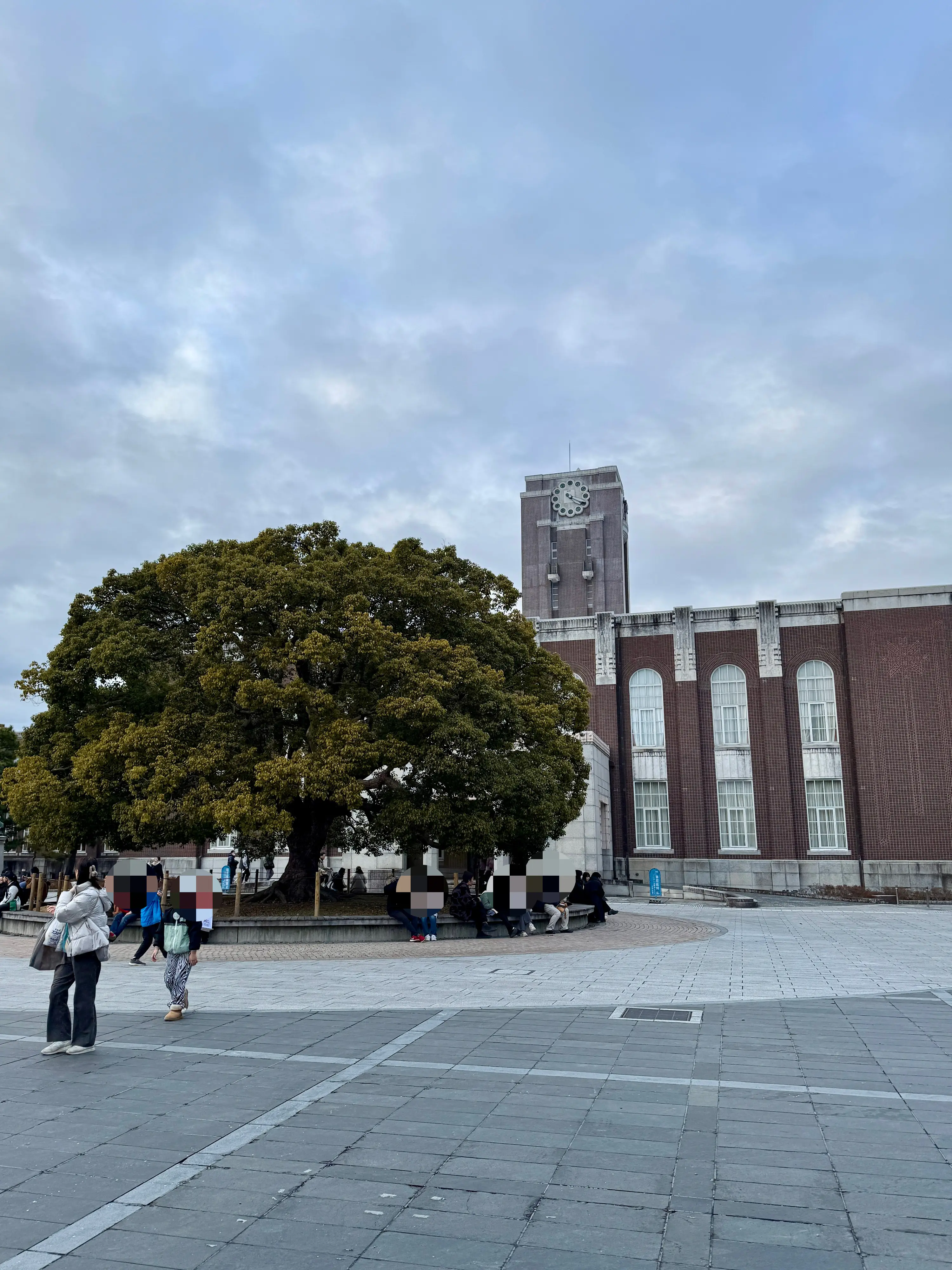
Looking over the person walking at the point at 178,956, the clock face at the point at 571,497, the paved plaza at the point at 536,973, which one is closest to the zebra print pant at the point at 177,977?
the person walking at the point at 178,956

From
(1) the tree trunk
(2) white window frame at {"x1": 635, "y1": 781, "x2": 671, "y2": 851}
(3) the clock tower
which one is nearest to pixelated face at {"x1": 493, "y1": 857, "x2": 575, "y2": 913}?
(1) the tree trunk

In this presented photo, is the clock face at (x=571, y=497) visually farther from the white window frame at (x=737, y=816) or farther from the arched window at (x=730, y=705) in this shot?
the white window frame at (x=737, y=816)

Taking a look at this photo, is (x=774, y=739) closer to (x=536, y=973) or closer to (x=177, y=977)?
(x=536, y=973)

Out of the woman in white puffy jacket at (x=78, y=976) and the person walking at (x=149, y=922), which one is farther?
the person walking at (x=149, y=922)

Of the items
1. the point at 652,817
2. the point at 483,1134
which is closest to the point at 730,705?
the point at 652,817

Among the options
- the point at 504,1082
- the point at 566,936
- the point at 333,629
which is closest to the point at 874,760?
the point at 566,936

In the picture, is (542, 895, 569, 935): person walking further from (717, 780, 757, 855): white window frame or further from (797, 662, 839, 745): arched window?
(797, 662, 839, 745): arched window

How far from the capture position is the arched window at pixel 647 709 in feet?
138

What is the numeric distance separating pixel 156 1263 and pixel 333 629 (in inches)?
609

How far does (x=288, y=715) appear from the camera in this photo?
757 inches

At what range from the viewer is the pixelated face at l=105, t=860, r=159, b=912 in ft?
47.5

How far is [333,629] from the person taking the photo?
18.8 m

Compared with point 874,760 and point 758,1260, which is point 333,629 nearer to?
point 758,1260

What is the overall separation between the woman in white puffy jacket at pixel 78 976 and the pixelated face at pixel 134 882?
23.1 ft
